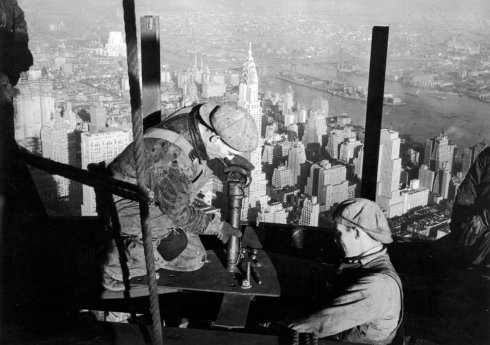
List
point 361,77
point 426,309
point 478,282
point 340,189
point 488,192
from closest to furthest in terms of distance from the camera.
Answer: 1. point 426,309
2. point 478,282
3. point 488,192
4. point 340,189
5. point 361,77

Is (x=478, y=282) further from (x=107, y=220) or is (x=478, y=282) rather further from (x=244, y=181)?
(x=107, y=220)

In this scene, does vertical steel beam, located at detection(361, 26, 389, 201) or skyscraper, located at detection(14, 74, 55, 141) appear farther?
skyscraper, located at detection(14, 74, 55, 141)

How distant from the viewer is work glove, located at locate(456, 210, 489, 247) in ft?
16.1

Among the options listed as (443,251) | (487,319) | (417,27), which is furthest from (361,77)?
(487,319)

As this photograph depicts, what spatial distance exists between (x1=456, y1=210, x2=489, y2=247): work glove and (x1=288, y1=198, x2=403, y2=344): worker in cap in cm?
234

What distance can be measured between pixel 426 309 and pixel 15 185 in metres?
3.24

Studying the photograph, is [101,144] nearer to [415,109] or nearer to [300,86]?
[300,86]

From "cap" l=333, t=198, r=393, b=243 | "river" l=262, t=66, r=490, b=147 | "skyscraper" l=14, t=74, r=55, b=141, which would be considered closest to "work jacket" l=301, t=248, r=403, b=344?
"cap" l=333, t=198, r=393, b=243

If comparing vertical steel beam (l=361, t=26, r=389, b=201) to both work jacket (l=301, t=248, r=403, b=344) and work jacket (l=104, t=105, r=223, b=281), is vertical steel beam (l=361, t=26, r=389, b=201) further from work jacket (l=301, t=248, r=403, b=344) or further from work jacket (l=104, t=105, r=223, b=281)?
work jacket (l=301, t=248, r=403, b=344)

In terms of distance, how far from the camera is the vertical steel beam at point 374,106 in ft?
16.3

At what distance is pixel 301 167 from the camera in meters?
8.78

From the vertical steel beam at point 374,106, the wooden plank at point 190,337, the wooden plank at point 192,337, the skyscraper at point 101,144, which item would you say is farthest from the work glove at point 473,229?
the skyscraper at point 101,144

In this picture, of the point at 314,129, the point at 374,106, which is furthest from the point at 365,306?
the point at 314,129

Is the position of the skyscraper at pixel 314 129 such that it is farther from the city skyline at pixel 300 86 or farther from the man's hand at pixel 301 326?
the man's hand at pixel 301 326
